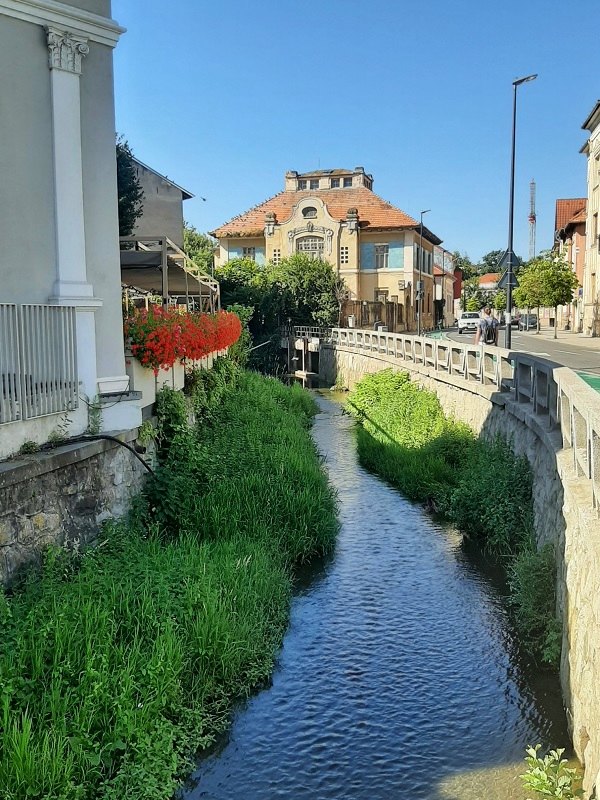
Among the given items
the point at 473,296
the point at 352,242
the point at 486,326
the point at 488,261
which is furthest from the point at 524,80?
the point at 488,261

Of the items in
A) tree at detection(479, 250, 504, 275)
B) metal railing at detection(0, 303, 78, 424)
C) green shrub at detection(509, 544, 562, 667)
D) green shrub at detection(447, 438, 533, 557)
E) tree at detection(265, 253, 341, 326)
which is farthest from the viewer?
tree at detection(479, 250, 504, 275)

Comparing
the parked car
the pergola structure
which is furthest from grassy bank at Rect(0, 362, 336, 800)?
the parked car

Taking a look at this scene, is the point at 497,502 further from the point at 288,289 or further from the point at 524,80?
the point at 288,289

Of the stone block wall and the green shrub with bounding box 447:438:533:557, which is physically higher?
the stone block wall

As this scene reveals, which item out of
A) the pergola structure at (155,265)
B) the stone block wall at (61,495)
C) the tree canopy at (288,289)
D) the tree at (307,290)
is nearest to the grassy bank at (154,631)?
the stone block wall at (61,495)

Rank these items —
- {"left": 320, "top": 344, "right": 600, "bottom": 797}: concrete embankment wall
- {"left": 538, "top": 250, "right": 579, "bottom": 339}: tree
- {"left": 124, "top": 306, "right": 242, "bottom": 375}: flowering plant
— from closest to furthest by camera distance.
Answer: {"left": 320, "top": 344, "right": 600, "bottom": 797}: concrete embankment wall, {"left": 124, "top": 306, "right": 242, "bottom": 375}: flowering plant, {"left": 538, "top": 250, "right": 579, "bottom": 339}: tree

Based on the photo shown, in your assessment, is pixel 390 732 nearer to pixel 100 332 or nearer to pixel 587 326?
pixel 100 332

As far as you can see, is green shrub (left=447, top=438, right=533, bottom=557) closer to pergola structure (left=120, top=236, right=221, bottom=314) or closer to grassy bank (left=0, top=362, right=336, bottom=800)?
grassy bank (left=0, top=362, right=336, bottom=800)

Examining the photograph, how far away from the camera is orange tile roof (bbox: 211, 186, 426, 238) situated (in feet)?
178

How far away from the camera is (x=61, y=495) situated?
7652 mm

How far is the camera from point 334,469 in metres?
17.3

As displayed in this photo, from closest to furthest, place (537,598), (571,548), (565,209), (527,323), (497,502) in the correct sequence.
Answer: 1. (571,548)
2. (537,598)
3. (497,502)
4. (527,323)
5. (565,209)

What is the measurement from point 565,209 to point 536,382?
65978 mm

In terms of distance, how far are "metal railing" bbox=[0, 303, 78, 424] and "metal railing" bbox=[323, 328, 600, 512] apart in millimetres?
4896
